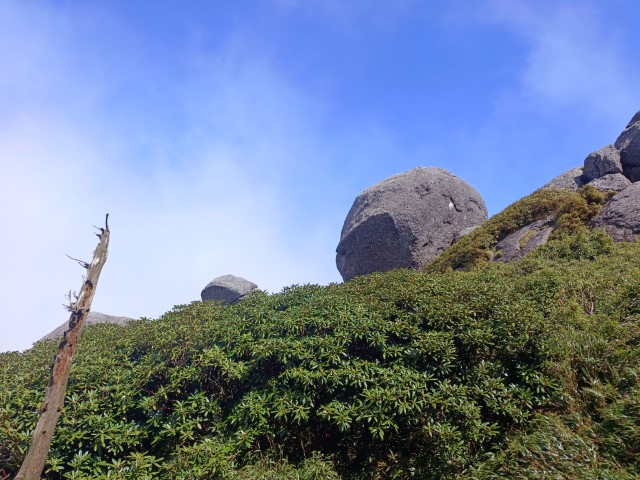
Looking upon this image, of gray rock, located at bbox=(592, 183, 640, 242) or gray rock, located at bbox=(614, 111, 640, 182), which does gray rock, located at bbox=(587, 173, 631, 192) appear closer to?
gray rock, located at bbox=(614, 111, 640, 182)

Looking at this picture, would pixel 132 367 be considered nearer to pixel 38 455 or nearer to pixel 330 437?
pixel 38 455

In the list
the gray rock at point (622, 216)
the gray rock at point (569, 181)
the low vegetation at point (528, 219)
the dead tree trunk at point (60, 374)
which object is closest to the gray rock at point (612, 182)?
the low vegetation at point (528, 219)

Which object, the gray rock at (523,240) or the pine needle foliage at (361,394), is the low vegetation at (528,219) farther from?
the pine needle foliage at (361,394)

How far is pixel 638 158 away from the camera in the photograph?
71.6 ft

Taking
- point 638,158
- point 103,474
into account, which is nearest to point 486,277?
point 103,474

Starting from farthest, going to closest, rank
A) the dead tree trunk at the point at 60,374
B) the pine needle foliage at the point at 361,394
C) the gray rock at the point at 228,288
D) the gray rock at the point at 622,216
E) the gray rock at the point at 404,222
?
1. the gray rock at the point at 228,288
2. the gray rock at the point at 404,222
3. the gray rock at the point at 622,216
4. the pine needle foliage at the point at 361,394
5. the dead tree trunk at the point at 60,374

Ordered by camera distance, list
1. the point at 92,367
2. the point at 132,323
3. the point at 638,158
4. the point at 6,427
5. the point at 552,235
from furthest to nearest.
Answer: the point at 638,158 < the point at 552,235 < the point at 132,323 < the point at 92,367 < the point at 6,427

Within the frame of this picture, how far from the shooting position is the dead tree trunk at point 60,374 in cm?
671

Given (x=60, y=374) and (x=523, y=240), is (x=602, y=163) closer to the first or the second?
(x=523, y=240)

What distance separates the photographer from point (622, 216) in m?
17.1

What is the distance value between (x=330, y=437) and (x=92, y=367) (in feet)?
14.2

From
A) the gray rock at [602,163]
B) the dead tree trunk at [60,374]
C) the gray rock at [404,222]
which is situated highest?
the gray rock at [602,163]

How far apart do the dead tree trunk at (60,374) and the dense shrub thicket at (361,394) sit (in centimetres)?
50

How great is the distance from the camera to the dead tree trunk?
22.0ft
